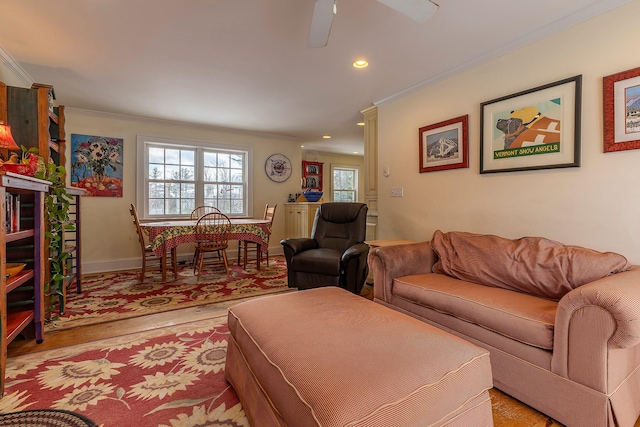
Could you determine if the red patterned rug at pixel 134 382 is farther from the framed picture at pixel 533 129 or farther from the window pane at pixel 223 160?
the window pane at pixel 223 160

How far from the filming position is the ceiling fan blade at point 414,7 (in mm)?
1540

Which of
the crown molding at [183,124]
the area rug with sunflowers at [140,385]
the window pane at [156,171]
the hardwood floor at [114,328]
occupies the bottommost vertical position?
the area rug with sunflowers at [140,385]

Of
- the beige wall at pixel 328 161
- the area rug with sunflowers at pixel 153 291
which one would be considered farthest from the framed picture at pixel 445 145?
the beige wall at pixel 328 161

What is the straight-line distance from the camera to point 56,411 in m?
1.34

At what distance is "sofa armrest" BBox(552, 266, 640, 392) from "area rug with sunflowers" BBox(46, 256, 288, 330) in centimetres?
255

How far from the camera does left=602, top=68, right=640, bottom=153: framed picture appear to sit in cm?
174

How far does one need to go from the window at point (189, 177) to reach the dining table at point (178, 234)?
107 cm

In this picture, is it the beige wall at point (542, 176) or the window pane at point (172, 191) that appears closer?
the beige wall at point (542, 176)

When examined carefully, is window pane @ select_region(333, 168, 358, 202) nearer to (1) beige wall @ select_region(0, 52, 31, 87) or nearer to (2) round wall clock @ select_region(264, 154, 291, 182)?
(2) round wall clock @ select_region(264, 154, 291, 182)

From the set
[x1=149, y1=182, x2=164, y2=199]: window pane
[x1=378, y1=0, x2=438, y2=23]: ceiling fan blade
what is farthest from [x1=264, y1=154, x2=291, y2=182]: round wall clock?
[x1=378, y1=0, x2=438, y2=23]: ceiling fan blade

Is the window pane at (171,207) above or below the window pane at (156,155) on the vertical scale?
below

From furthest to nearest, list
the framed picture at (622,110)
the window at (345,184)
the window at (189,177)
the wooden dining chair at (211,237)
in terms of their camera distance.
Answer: the window at (345,184), the window at (189,177), the wooden dining chair at (211,237), the framed picture at (622,110)

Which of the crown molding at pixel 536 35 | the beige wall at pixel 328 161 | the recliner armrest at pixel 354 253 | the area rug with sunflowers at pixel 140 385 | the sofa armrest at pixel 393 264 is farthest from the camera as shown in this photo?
the beige wall at pixel 328 161

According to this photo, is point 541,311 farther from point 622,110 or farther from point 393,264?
point 622,110
